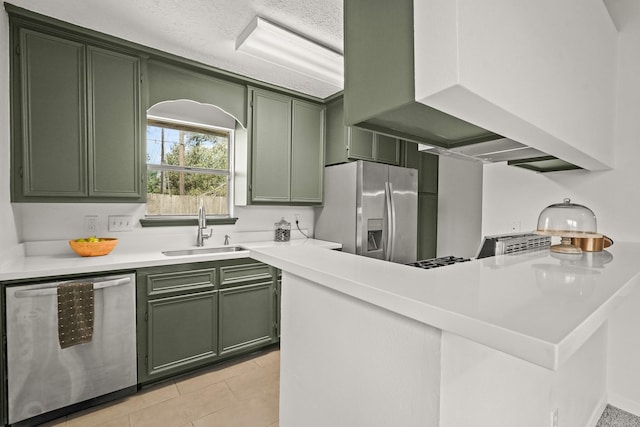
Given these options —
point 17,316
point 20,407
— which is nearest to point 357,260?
point 17,316

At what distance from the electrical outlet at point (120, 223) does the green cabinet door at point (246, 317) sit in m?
0.96

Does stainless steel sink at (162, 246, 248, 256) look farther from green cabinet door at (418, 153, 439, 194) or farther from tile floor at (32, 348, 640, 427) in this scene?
green cabinet door at (418, 153, 439, 194)

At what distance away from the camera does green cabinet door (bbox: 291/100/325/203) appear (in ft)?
10.4

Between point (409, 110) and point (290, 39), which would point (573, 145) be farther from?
point (290, 39)

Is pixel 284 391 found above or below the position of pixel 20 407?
above

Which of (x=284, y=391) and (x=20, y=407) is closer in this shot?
(x=284, y=391)

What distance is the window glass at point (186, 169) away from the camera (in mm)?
2701

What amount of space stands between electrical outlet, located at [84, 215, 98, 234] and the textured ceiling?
4.44 feet

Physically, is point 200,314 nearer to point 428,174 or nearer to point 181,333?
point 181,333

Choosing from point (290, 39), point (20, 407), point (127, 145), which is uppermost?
point (290, 39)

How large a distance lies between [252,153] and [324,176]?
88 cm

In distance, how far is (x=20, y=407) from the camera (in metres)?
1.72

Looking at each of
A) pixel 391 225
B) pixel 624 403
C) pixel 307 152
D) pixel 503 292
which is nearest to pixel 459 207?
pixel 391 225

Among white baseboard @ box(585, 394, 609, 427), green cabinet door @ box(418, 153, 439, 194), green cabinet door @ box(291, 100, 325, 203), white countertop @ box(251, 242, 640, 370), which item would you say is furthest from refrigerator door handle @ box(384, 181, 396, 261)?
white countertop @ box(251, 242, 640, 370)
